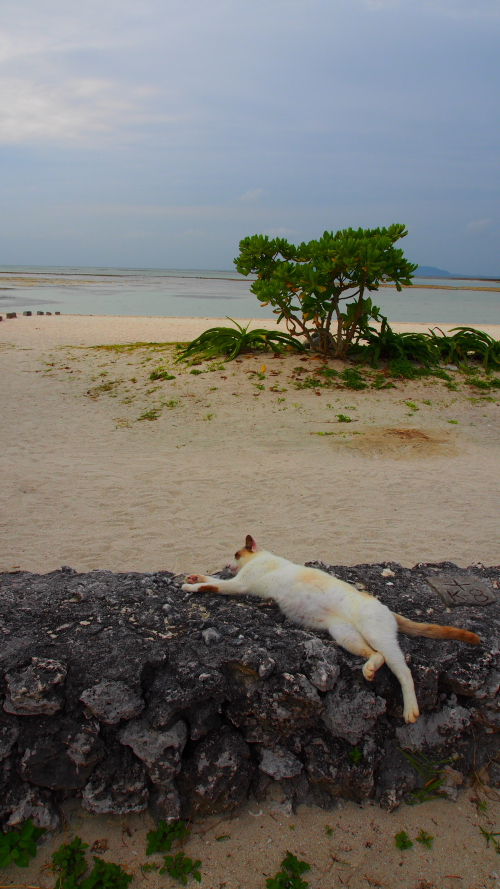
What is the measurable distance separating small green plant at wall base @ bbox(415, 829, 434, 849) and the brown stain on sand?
581cm

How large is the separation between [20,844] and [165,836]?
2.04 ft

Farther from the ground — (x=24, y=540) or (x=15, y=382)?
(x=15, y=382)

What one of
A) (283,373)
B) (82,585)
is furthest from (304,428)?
(82,585)

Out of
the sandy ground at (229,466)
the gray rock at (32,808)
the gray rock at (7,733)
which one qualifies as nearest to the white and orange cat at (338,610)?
the gray rock at (7,733)

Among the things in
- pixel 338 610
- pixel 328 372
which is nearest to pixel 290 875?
pixel 338 610

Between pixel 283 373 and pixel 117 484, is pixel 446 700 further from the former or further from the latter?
pixel 283 373

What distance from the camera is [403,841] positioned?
2365 millimetres

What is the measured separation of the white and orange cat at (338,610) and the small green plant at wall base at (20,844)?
1.36 m

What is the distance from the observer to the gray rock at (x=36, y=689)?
2359 mm

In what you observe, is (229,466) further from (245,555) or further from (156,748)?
(156,748)

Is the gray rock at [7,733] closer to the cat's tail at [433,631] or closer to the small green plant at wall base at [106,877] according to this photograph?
the small green plant at wall base at [106,877]

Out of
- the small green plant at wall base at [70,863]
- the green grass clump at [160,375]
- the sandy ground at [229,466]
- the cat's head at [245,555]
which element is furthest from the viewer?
the green grass clump at [160,375]

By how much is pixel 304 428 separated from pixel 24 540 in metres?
4.96

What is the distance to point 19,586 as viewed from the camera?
3.28m
